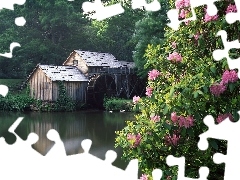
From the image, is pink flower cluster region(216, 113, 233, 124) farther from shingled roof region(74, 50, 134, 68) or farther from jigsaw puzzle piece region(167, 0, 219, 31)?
shingled roof region(74, 50, 134, 68)

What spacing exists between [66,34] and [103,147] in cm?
1472

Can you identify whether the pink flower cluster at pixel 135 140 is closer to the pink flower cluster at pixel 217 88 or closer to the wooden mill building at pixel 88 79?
the pink flower cluster at pixel 217 88

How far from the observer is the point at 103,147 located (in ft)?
27.7

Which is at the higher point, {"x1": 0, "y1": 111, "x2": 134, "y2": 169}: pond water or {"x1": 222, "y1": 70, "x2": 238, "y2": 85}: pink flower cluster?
{"x1": 222, "y1": 70, "x2": 238, "y2": 85}: pink flower cluster

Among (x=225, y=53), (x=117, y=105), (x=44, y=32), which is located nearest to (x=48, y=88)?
(x=117, y=105)

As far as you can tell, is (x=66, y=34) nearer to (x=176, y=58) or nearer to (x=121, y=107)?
(x=121, y=107)

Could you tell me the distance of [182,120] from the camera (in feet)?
7.36

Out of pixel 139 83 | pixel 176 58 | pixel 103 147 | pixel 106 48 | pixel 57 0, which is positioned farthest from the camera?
pixel 106 48

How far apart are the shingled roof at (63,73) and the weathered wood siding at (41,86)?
25 centimetres

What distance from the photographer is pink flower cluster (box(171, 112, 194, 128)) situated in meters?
2.23

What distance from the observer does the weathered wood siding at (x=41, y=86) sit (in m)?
18.2

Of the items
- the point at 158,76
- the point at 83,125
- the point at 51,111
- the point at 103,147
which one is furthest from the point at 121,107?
the point at 158,76

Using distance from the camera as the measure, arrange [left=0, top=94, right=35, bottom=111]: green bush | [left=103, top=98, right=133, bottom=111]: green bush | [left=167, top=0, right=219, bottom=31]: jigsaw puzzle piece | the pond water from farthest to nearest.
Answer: [left=103, top=98, right=133, bottom=111]: green bush → [left=0, top=94, right=35, bottom=111]: green bush → the pond water → [left=167, top=0, right=219, bottom=31]: jigsaw puzzle piece

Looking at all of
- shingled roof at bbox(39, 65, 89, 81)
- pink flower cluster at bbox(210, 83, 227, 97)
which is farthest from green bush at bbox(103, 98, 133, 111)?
pink flower cluster at bbox(210, 83, 227, 97)
